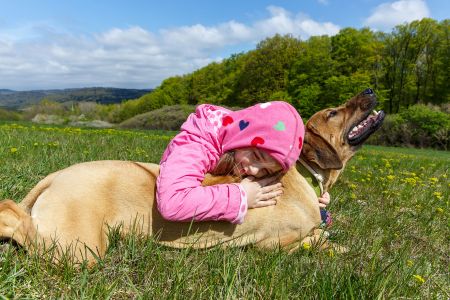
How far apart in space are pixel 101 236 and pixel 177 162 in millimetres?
761

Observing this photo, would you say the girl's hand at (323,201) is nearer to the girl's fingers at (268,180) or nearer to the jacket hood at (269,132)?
the girl's fingers at (268,180)

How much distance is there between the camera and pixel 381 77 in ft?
167

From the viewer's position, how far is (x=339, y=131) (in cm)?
429

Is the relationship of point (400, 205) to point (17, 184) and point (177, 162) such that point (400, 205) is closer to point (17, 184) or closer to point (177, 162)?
point (177, 162)

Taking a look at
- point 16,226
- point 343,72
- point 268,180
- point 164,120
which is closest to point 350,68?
point 343,72

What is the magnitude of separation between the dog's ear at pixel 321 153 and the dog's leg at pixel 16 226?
240 centimetres

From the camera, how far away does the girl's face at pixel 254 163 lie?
11.0ft

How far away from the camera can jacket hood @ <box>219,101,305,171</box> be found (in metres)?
3.24

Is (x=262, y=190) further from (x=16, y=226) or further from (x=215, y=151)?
(x=16, y=226)

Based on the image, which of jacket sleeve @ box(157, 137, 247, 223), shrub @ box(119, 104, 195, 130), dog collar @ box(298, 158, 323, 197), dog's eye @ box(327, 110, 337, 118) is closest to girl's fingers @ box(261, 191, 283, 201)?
jacket sleeve @ box(157, 137, 247, 223)

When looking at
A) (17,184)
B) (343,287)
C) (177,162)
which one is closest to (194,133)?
(177,162)

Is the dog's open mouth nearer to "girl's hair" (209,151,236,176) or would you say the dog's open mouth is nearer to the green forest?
"girl's hair" (209,151,236,176)

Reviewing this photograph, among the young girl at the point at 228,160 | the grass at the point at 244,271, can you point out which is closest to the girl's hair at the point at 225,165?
the young girl at the point at 228,160

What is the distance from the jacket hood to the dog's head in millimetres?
556
